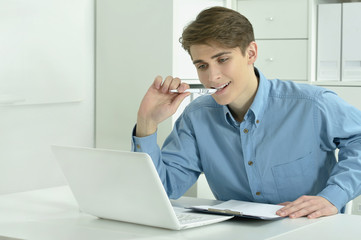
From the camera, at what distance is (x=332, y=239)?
1154 mm

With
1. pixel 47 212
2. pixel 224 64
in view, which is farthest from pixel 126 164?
pixel 224 64

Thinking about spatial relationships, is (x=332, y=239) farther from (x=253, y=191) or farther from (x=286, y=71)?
(x=286, y=71)

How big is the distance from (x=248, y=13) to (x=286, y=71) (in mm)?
318

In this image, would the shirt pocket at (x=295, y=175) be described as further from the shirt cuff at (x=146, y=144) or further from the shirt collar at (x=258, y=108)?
the shirt cuff at (x=146, y=144)

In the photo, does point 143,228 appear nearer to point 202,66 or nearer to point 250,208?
point 250,208

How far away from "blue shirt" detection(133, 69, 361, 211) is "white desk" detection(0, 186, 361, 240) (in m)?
0.29

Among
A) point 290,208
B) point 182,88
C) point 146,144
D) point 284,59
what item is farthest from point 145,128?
point 284,59

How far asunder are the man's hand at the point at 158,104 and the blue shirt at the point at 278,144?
4 cm

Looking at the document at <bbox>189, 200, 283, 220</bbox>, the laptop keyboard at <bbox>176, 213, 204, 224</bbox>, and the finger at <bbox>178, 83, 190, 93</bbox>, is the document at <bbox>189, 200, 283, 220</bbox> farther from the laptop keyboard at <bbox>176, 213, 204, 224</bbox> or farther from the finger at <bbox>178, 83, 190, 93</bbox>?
the finger at <bbox>178, 83, 190, 93</bbox>

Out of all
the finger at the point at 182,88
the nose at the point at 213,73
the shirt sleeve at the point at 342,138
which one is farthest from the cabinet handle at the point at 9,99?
the shirt sleeve at the point at 342,138

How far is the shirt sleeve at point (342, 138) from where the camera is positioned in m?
1.50

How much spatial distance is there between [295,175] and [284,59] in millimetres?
1103

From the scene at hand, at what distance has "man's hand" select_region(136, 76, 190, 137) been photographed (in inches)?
65.4

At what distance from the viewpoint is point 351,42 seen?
254cm
